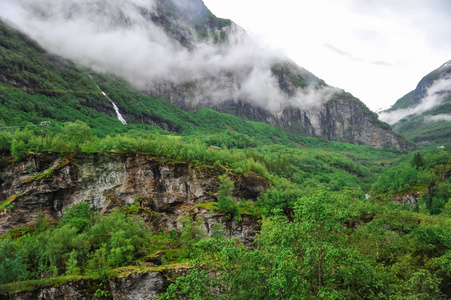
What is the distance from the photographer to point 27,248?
38969mm

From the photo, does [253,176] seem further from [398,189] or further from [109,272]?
[398,189]

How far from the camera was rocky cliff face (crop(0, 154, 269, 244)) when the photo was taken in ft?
165

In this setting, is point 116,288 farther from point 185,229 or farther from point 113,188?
point 113,188

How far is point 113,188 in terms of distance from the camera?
57.8 m

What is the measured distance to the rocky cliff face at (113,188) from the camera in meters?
50.4

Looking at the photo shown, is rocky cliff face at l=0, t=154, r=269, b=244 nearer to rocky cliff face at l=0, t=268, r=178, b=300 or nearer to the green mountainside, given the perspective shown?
the green mountainside

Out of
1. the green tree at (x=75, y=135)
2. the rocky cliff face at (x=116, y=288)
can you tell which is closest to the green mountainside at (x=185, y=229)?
the rocky cliff face at (x=116, y=288)

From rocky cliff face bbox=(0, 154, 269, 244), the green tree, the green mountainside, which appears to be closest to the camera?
the green mountainside

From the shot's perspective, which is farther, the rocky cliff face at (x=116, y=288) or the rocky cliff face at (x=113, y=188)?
the rocky cliff face at (x=113, y=188)

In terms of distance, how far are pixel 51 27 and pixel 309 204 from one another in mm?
228852

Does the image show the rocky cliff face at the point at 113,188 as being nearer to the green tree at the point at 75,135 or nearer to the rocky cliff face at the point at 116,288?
the green tree at the point at 75,135

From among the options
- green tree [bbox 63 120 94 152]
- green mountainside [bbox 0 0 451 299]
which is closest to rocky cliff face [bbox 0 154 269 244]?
green mountainside [bbox 0 0 451 299]

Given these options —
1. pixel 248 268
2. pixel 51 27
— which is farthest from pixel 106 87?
pixel 248 268

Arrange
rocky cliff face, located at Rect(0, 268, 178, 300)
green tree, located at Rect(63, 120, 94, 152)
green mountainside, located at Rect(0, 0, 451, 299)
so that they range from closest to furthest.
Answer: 1. green mountainside, located at Rect(0, 0, 451, 299)
2. rocky cliff face, located at Rect(0, 268, 178, 300)
3. green tree, located at Rect(63, 120, 94, 152)
